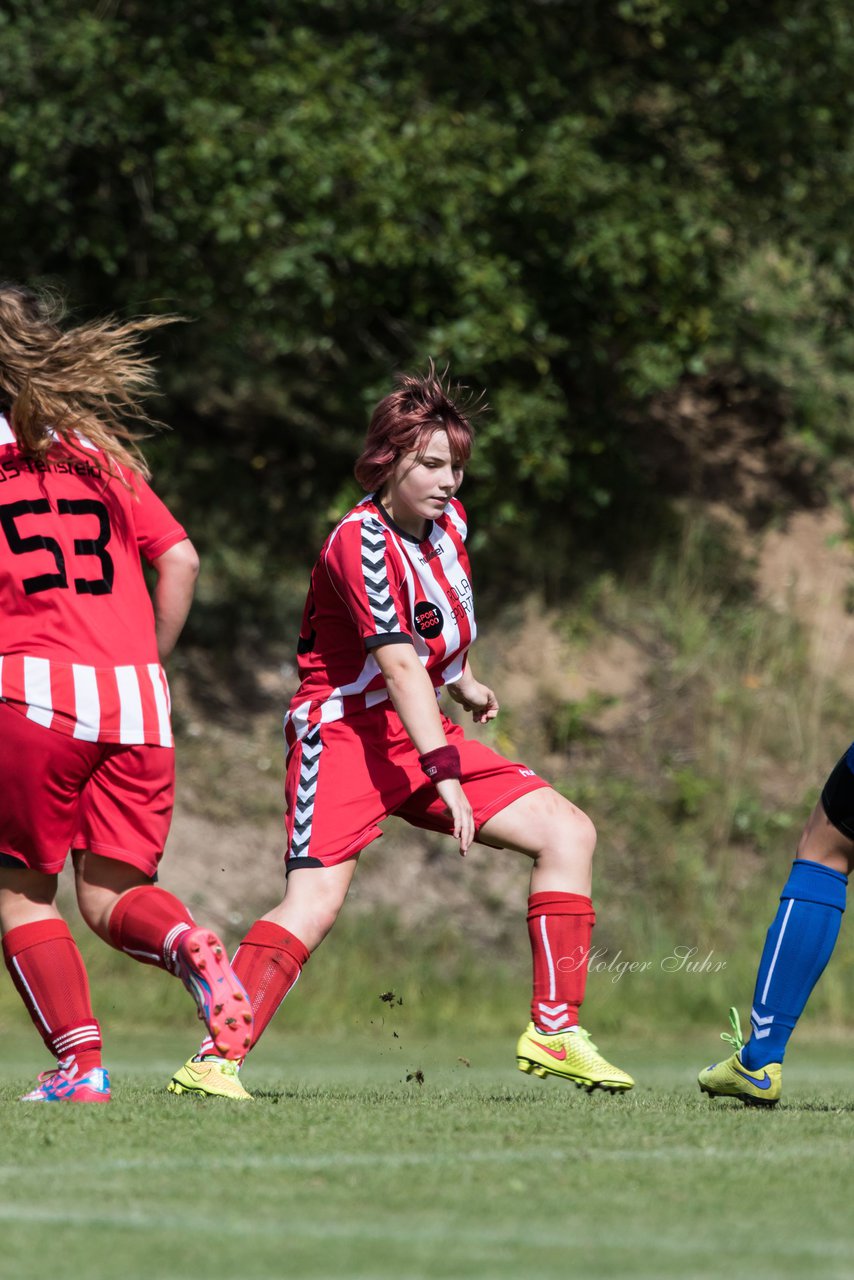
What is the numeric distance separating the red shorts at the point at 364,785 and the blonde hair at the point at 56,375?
984mm

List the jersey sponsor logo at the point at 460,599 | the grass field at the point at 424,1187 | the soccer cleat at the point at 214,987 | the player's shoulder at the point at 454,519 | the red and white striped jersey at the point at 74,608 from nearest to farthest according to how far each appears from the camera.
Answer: the grass field at the point at 424,1187 → the soccer cleat at the point at 214,987 → the red and white striped jersey at the point at 74,608 → the jersey sponsor logo at the point at 460,599 → the player's shoulder at the point at 454,519

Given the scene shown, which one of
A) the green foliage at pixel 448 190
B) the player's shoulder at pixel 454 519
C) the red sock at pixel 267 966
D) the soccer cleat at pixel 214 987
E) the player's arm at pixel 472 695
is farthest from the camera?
the green foliage at pixel 448 190

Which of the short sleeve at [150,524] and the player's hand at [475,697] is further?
the player's hand at [475,697]

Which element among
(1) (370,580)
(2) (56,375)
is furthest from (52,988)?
(2) (56,375)

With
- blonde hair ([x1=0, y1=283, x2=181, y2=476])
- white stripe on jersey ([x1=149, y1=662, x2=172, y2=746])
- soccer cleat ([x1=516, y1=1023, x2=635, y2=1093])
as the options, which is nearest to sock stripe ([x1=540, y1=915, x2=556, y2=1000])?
soccer cleat ([x1=516, y1=1023, x2=635, y2=1093])

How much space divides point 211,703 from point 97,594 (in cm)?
1010

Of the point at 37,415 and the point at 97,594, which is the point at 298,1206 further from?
the point at 37,415

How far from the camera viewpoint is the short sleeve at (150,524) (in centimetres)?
534

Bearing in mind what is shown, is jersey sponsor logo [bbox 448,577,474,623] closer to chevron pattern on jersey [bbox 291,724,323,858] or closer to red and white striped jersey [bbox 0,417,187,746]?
chevron pattern on jersey [bbox 291,724,323,858]

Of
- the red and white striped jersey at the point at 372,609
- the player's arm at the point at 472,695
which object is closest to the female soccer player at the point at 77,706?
the red and white striped jersey at the point at 372,609

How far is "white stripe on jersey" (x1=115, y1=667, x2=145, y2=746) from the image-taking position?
16.6 feet

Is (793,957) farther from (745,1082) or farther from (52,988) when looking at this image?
(52,988)

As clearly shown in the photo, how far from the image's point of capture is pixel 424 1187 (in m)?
3.61

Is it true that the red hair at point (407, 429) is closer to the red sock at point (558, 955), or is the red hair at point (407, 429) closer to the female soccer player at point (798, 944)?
the red sock at point (558, 955)
